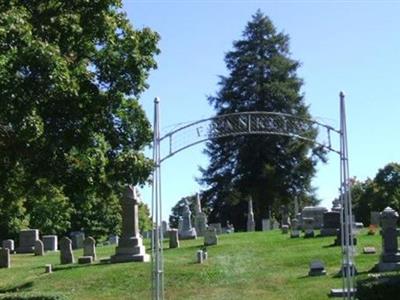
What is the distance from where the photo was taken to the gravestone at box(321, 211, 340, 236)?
3419cm

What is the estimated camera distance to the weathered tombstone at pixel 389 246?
71.4 ft

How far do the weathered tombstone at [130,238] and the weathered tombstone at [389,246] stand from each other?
29.2 ft

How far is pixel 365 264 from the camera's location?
23234 mm

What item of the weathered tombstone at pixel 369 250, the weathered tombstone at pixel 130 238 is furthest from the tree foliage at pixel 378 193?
the weathered tombstone at pixel 130 238

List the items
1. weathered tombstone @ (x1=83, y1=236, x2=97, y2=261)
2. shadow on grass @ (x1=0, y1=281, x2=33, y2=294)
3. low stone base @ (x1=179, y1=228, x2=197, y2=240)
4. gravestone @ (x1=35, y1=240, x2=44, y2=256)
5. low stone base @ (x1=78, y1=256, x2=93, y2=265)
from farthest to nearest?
low stone base @ (x1=179, y1=228, x2=197, y2=240) < gravestone @ (x1=35, y1=240, x2=44, y2=256) < weathered tombstone @ (x1=83, y1=236, x2=97, y2=261) < low stone base @ (x1=78, y1=256, x2=93, y2=265) < shadow on grass @ (x1=0, y1=281, x2=33, y2=294)

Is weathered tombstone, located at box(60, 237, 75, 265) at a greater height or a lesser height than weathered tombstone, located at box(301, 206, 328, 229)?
lesser

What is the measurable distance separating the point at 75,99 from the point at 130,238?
43.1 feet

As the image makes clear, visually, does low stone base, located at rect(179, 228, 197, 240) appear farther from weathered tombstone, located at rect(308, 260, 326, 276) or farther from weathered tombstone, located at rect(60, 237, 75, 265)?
weathered tombstone, located at rect(308, 260, 326, 276)

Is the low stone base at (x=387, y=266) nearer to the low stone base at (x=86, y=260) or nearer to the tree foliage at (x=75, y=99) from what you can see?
the tree foliage at (x=75, y=99)

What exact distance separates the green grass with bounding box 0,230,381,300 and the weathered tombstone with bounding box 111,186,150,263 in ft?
3.28

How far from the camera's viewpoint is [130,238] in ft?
90.7

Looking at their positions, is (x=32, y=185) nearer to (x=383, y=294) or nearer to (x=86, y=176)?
(x=86, y=176)

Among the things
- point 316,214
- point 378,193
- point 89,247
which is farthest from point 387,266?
point 378,193

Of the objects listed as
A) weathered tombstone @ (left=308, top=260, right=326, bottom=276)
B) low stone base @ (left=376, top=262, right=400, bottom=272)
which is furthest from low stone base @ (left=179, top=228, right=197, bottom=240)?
low stone base @ (left=376, top=262, right=400, bottom=272)
